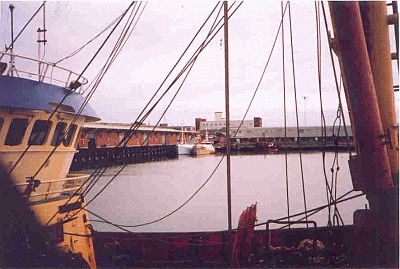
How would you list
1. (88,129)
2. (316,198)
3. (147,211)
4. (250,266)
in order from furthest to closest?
(88,129) < (316,198) < (147,211) < (250,266)

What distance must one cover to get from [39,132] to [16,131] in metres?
0.52

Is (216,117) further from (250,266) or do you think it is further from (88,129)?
(250,266)

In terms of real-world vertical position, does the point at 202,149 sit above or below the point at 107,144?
below

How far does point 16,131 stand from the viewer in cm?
753

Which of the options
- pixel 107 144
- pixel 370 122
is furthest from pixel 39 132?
pixel 107 144

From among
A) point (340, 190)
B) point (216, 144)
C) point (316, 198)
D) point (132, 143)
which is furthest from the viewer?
point (216, 144)

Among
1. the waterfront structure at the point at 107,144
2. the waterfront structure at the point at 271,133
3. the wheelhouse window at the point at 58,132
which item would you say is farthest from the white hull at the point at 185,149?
the wheelhouse window at the point at 58,132

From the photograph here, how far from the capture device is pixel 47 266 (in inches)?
265

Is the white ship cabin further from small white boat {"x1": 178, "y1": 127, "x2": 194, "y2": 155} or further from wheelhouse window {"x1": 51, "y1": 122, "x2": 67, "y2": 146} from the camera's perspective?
small white boat {"x1": 178, "y1": 127, "x2": 194, "y2": 155}

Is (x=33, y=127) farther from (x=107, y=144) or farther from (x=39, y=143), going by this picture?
(x=107, y=144)

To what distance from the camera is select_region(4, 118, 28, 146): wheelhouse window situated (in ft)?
24.4

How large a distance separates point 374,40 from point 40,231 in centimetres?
632

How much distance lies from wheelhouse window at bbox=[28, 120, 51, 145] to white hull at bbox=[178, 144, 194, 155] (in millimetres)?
67208

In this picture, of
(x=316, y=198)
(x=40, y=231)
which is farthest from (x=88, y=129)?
(x=40, y=231)
